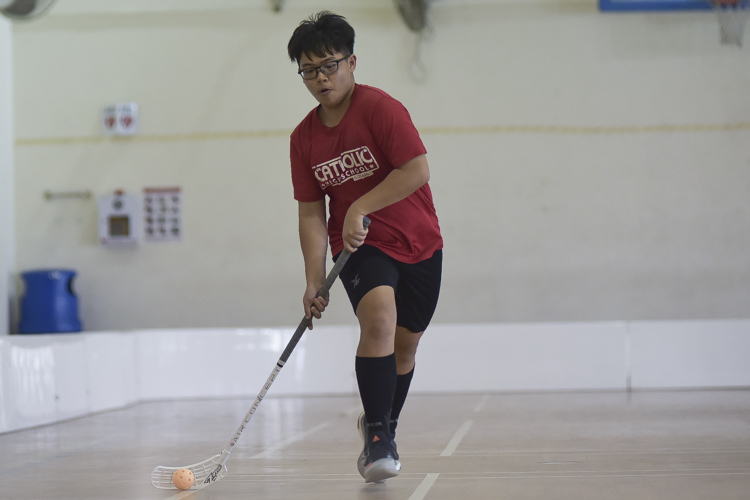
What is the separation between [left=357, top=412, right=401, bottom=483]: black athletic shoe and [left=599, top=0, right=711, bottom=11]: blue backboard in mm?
5156

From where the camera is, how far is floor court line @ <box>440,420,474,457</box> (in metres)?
3.16

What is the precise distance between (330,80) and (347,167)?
0.26 m

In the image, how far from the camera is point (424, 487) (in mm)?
2375

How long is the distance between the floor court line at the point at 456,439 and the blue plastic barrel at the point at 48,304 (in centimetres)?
361

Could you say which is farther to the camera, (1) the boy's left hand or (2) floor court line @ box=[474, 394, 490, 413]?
(2) floor court line @ box=[474, 394, 490, 413]

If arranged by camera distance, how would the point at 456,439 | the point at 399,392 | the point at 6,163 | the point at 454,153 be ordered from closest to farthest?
the point at 399,392, the point at 456,439, the point at 454,153, the point at 6,163

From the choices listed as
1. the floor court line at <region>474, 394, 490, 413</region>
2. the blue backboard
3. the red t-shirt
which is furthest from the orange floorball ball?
the blue backboard

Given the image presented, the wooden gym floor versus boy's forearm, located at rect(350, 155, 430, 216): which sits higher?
boy's forearm, located at rect(350, 155, 430, 216)

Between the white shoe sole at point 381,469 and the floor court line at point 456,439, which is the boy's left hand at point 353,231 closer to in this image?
the white shoe sole at point 381,469

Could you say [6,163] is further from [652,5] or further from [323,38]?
[652,5]

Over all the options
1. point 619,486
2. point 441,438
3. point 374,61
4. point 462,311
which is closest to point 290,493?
point 619,486

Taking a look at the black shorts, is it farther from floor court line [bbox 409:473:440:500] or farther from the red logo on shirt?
floor court line [bbox 409:473:440:500]

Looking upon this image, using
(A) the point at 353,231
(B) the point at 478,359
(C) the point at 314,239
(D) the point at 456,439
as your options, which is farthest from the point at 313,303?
(B) the point at 478,359

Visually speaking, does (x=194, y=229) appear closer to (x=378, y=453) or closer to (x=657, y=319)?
(x=657, y=319)
